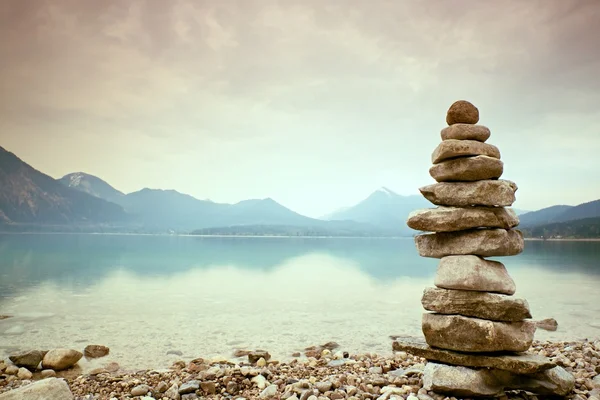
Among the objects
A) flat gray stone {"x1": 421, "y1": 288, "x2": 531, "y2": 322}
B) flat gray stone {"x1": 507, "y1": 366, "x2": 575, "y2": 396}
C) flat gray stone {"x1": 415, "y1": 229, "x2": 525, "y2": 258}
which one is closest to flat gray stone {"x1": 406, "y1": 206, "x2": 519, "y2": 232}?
flat gray stone {"x1": 415, "y1": 229, "x2": 525, "y2": 258}

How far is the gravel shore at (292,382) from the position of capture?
10023mm

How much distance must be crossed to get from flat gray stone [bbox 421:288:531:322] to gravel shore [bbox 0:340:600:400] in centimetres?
186

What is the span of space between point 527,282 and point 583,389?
40.7 meters

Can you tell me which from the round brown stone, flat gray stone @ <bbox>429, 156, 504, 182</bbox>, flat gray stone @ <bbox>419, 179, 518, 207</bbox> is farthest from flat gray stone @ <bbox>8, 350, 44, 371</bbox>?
the round brown stone

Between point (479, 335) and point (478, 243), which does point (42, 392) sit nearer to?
point (479, 335)

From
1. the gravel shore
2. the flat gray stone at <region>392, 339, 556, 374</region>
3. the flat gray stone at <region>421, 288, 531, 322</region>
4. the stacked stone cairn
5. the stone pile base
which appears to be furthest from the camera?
the gravel shore

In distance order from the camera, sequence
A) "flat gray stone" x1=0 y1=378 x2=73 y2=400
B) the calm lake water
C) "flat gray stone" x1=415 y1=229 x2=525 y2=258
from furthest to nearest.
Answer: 1. the calm lake water
2. "flat gray stone" x1=415 y1=229 x2=525 y2=258
3. "flat gray stone" x1=0 y1=378 x2=73 y2=400

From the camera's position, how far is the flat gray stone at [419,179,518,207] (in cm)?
1021

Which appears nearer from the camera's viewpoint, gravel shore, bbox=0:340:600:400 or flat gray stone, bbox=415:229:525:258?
gravel shore, bbox=0:340:600:400

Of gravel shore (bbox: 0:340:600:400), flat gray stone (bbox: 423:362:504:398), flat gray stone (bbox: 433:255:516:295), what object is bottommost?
gravel shore (bbox: 0:340:600:400)

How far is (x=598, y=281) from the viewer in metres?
46.9

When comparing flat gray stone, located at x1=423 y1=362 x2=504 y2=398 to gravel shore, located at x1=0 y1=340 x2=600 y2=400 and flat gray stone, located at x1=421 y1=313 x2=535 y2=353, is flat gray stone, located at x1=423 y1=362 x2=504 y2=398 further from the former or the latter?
flat gray stone, located at x1=421 y1=313 x2=535 y2=353

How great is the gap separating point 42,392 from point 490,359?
32.5 ft

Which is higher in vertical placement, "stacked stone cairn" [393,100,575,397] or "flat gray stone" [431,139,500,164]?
"flat gray stone" [431,139,500,164]
